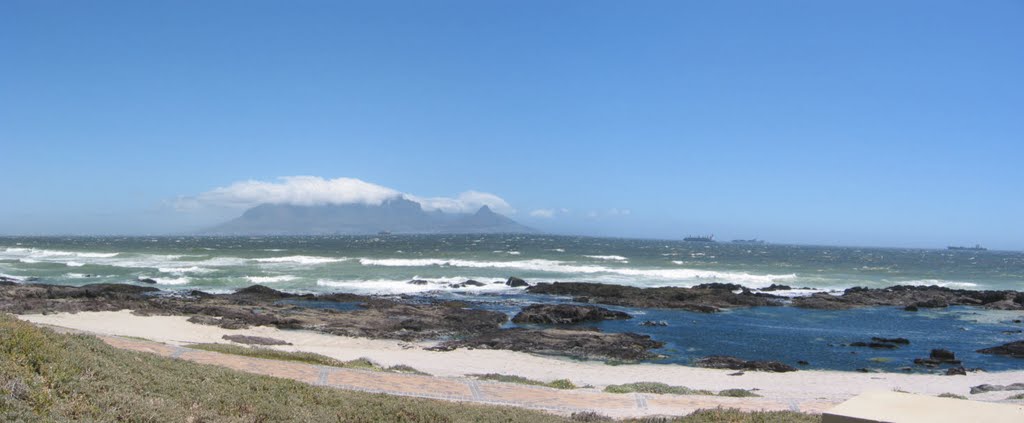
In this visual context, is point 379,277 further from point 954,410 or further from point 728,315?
point 954,410

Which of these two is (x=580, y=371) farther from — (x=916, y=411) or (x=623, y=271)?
(x=623, y=271)

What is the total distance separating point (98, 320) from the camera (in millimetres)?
24625

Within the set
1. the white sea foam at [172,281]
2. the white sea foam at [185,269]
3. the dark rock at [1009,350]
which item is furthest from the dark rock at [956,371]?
the white sea foam at [185,269]

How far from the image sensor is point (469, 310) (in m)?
30.8

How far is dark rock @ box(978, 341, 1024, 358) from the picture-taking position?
23125mm

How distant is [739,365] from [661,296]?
1851 cm

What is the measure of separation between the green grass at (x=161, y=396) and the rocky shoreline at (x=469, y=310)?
38.9 feet

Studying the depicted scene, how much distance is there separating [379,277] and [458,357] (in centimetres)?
3007

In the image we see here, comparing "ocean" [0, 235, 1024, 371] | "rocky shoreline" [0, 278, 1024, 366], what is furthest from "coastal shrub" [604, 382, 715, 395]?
"ocean" [0, 235, 1024, 371]

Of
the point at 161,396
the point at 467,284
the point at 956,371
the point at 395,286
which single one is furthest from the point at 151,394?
the point at 467,284

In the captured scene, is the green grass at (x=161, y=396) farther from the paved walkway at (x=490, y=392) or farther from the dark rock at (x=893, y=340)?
the dark rock at (x=893, y=340)

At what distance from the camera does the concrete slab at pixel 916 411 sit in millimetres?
5664

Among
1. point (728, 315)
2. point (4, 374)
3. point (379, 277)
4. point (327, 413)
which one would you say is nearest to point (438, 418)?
point (327, 413)

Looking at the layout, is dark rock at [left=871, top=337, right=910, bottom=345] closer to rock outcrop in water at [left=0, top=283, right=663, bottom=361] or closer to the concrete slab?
rock outcrop in water at [left=0, top=283, right=663, bottom=361]
